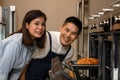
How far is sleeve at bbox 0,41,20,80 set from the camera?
1.84m

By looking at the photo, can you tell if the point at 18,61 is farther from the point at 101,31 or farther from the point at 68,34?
the point at 101,31

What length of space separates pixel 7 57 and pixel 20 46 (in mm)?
126

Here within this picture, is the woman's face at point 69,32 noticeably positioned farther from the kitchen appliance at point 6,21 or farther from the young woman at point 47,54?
the kitchen appliance at point 6,21

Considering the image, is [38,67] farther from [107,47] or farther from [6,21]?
[6,21]

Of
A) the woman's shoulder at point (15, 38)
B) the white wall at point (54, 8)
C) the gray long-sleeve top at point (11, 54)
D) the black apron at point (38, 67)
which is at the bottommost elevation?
the black apron at point (38, 67)

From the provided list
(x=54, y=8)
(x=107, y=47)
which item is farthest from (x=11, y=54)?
(x=54, y=8)

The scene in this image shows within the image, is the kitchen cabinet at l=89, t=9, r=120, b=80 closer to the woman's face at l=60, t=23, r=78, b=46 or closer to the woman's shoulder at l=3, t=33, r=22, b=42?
the woman's face at l=60, t=23, r=78, b=46

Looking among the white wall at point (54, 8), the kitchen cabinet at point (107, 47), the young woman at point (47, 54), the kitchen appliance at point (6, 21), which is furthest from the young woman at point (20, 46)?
the white wall at point (54, 8)

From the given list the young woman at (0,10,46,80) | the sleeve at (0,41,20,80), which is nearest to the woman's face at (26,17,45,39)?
the young woman at (0,10,46,80)

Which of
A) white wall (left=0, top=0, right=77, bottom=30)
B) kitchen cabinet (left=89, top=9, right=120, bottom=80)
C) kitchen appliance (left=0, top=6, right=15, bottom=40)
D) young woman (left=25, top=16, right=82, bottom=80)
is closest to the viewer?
kitchen cabinet (left=89, top=9, right=120, bottom=80)

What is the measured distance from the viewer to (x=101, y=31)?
6.41 feet

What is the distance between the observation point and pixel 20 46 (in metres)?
1.90

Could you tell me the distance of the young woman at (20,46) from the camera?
1.85 m

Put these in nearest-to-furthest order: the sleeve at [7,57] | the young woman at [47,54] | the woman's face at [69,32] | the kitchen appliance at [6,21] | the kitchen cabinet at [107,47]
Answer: the kitchen cabinet at [107,47] < the sleeve at [7,57] < the woman's face at [69,32] < the young woman at [47,54] < the kitchen appliance at [6,21]
